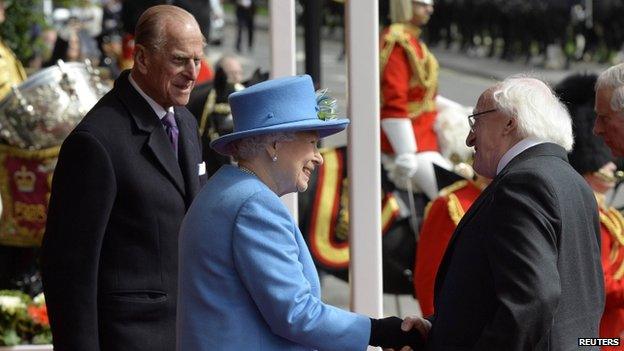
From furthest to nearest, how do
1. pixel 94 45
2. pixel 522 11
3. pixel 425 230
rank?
pixel 522 11, pixel 94 45, pixel 425 230

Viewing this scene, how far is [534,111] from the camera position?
3.27 metres

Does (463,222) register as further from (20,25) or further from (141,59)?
(20,25)

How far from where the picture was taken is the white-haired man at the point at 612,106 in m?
3.64

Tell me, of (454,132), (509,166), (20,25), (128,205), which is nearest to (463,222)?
(509,166)

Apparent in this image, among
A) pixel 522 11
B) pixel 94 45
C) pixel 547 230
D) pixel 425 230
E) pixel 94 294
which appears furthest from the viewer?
A: pixel 522 11

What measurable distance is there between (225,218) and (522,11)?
22.8 metres

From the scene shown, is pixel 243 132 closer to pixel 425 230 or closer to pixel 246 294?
pixel 246 294

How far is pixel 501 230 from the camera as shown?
10.2 ft

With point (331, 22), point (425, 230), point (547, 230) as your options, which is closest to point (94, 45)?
point (331, 22)

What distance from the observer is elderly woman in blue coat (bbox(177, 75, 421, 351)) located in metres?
3.08

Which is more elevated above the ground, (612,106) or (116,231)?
(612,106)

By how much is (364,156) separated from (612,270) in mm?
1001

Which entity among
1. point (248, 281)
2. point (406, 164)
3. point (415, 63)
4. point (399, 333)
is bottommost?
point (406, 164)

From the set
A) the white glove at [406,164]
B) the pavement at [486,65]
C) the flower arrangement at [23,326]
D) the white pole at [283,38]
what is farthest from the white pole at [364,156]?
the pavement at [486,65]
